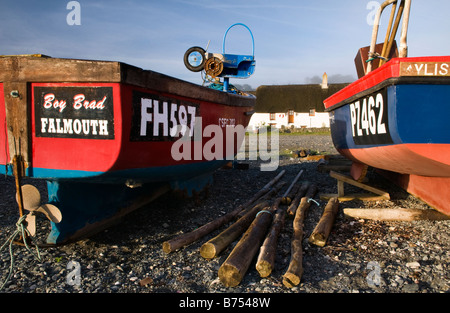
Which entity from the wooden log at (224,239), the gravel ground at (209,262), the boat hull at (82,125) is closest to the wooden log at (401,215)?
the gravel ground at (209,262)

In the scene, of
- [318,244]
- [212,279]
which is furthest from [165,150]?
[318,244]

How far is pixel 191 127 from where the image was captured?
3.94m

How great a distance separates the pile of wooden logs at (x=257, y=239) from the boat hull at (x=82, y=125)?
0.96 m

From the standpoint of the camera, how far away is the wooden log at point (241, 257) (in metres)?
2.48

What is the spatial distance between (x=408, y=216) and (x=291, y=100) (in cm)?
3174

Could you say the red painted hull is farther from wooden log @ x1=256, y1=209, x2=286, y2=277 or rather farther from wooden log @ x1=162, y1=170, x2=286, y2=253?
wooden log @ x1=256, y1=209, x2=286, y2=277

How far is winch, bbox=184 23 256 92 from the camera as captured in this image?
233 inches

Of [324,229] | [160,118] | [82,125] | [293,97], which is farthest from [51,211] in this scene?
[293,97]

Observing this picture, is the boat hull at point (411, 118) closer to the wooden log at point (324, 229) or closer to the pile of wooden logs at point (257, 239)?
the wooden log at point (324, 229)

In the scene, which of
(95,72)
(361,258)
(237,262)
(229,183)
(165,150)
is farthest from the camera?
(229,183)

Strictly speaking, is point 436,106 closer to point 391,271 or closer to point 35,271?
point 391,271

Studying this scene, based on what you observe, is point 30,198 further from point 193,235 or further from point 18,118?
point 193,235

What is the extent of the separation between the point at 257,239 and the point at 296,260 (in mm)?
484

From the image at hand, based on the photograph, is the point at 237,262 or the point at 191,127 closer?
the point at 237,262
